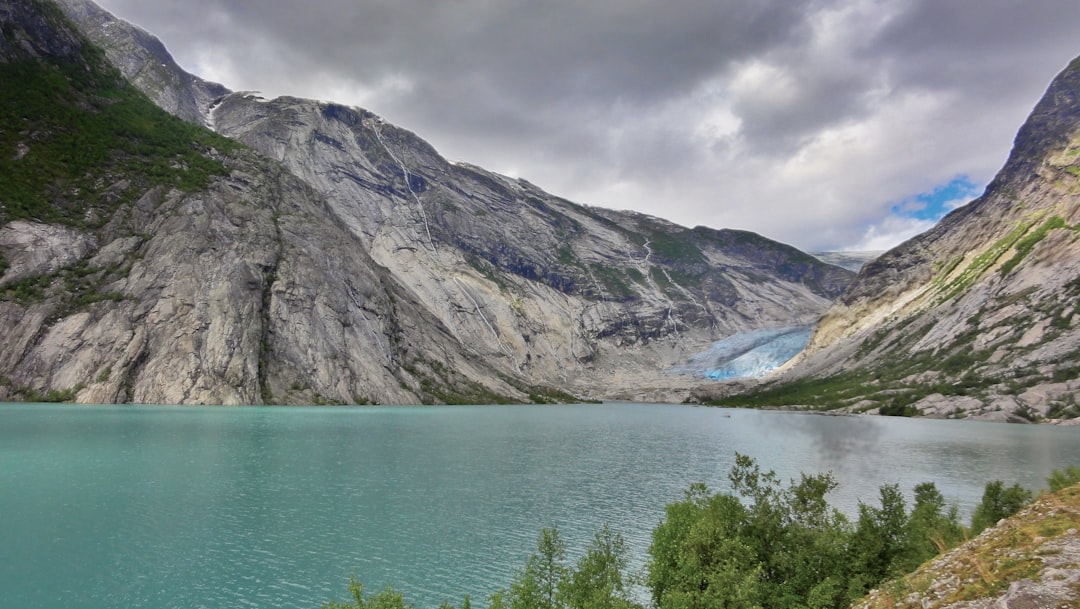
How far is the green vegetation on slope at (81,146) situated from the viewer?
121000 mm

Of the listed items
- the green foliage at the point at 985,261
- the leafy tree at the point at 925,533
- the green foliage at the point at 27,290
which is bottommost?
the leafy tree at the point at 925,533

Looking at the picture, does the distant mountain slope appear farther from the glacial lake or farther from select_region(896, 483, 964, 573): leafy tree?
select_region(896, 483, 964, 573): leafy tree

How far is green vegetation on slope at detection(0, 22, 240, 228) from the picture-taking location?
121m

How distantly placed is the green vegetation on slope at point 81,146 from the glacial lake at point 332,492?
2116 inches

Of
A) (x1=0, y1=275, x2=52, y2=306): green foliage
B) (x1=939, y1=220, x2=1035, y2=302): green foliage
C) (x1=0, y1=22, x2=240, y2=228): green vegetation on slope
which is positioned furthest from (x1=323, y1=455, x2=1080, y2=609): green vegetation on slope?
(x1=939, y1=220, x2=1035, y2=302): green foliage

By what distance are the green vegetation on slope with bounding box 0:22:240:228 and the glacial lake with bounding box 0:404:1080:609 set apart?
53743mm

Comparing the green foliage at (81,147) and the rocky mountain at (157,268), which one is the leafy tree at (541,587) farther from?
the green foliage at (81,147)

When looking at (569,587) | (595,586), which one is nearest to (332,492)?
(569,587)

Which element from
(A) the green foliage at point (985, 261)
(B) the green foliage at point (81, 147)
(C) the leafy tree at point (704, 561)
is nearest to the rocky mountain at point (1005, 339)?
(A) the green foliage at point (985, 261)

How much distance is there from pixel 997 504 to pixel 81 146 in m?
177

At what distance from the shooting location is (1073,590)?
7.99 metres

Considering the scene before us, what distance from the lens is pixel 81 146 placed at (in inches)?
5305

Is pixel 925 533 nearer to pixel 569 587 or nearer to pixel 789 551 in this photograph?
pixel 789 551

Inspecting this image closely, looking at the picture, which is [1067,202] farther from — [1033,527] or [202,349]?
[202,349]
